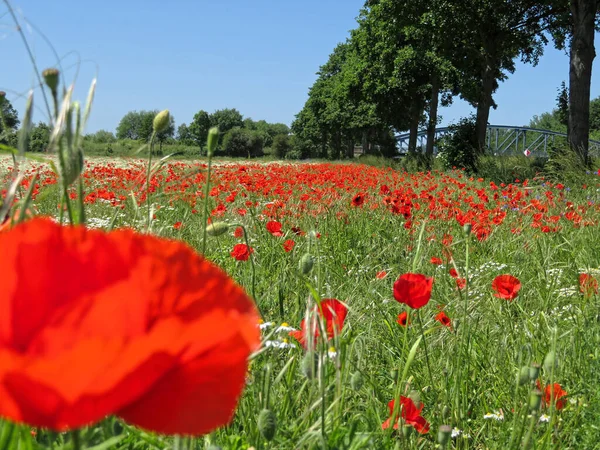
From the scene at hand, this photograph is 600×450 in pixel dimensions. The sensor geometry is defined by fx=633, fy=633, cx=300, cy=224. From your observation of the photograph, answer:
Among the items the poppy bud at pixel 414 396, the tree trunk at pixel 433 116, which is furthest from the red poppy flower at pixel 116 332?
the tree trunk at pixel 433 116

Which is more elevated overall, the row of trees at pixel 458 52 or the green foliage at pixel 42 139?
the row of trees at pixel 458 52

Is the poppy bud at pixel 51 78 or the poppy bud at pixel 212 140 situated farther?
the poppy bud at pixel 212 140

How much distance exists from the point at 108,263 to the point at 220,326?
0.27 ft

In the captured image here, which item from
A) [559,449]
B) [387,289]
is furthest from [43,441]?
[387,289]

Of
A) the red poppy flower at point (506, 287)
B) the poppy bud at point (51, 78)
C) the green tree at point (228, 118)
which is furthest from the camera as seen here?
the green tree at point (228, 118)

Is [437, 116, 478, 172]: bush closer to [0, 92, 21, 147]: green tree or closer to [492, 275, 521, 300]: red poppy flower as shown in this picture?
[492, 275, 521, 300]: red poppy flower

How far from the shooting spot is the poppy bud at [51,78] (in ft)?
2.27

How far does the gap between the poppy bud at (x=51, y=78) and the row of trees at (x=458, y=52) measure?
11376mm

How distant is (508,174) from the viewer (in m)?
13.1

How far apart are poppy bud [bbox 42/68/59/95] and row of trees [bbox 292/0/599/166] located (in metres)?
11.4

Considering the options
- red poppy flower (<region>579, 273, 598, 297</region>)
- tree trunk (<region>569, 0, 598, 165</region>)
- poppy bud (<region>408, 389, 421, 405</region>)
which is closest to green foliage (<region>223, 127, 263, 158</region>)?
tree trunk (<region>569, 0, 598, 165</region>)

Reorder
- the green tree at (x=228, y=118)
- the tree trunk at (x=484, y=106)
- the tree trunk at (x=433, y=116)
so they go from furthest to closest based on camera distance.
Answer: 1. the green tree at (x=228, y=118)
2. the tree trunk at (x=433, y=116)
3. the tree trunk at (x=484, y=106)

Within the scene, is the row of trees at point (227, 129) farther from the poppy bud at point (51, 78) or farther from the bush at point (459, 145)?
the poppy bud at point (51, 78)

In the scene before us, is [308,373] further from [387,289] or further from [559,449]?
[387,289]
